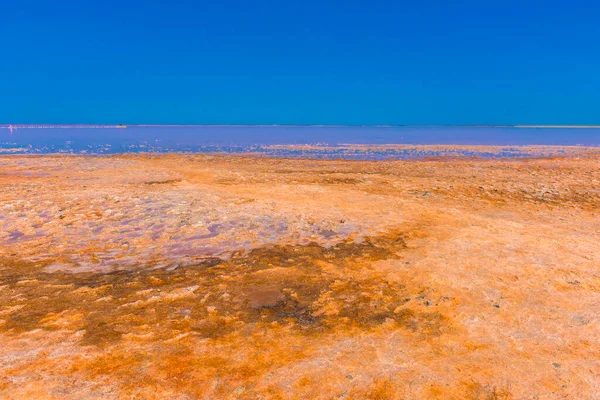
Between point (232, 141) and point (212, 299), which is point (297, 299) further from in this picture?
point (232, 141)

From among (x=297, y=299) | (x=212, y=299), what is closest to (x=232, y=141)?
(x=212, y=299)

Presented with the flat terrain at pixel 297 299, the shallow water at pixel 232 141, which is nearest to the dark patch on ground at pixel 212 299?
the flat terrain at pixel 297 299

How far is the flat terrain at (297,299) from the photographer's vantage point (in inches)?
130

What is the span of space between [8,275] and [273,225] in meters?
4.41

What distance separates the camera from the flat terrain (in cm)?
330

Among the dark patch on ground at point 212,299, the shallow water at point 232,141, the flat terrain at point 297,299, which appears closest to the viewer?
the flat terrain at point 297,299

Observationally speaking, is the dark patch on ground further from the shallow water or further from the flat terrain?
the shallow water

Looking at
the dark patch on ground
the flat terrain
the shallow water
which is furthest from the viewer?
the shallow water

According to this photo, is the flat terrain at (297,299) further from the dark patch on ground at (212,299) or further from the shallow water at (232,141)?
the shallow water at (232,141)

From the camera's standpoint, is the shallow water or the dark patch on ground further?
the shallow water

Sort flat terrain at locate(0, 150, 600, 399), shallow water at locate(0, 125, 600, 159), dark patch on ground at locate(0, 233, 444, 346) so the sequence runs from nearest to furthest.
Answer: flat terrain at locate(0, 150, 600, 399) < dark patch on ground at locate(0, 233, 444, 346) < shallow water at locate(0, 125, 600, 159)

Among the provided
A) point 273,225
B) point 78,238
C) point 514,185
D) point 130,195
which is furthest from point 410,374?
point 514,185

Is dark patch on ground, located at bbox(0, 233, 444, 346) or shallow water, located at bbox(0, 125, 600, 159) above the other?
dark patch on ground, located at bbox(0, 233, 444, 346)

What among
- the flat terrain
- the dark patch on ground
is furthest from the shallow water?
the dark patch on ground
